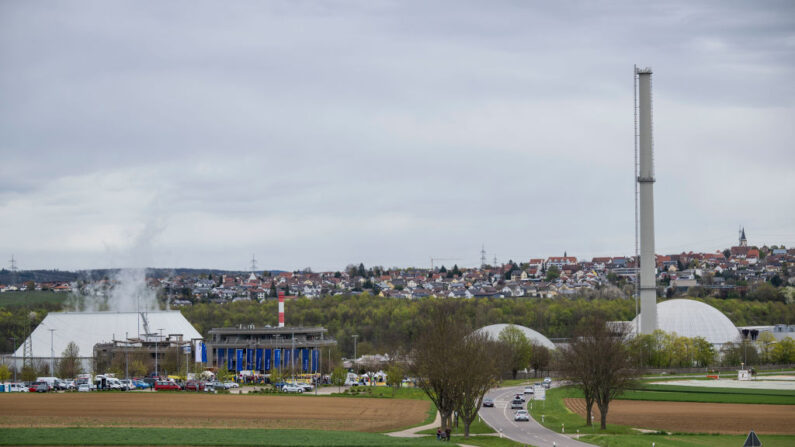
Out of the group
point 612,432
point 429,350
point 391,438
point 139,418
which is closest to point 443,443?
point 391,438

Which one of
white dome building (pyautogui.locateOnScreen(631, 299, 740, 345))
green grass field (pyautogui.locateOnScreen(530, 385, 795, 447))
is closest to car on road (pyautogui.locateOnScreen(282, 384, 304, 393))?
green grass field (pyautogui.locateOnScreen(530, 385, 795, 447))

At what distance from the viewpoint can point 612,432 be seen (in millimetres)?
55688

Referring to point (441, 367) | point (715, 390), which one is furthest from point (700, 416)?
point (715, 390)

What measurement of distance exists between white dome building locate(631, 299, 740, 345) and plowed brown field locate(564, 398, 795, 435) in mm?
76479

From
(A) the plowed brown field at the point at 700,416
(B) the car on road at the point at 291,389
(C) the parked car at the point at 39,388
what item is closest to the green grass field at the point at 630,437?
(A) the plowed brown field at the point at 700,416

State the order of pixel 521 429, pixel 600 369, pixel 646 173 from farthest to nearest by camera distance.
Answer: pixel 646 173 → pixel 600 369 → pixel 521 429

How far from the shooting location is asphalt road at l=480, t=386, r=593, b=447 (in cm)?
4884

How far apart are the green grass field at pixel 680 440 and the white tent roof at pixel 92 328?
101362 mm

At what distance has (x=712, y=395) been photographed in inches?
3558

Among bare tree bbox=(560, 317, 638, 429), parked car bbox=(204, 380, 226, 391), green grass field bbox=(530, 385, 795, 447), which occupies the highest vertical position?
bare tree bbox=(560, 317, 638, 429)

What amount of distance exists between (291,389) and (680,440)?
48.2 metres

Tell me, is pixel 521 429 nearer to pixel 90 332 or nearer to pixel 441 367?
pixel 441 367

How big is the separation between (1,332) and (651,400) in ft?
373

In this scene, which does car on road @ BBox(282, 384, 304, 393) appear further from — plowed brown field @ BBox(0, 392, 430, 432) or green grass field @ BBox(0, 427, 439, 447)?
green grass field @ BBox(0, 427, 439, 447)
